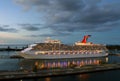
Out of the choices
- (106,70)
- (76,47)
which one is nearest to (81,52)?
(76,47)

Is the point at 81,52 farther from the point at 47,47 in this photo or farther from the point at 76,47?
the point at 47,47

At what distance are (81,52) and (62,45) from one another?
8088mm

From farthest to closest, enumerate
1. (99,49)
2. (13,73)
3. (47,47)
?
1. (99,49)
2. (47,47)
3. (13,73)

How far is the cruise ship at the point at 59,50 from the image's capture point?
76500 mm

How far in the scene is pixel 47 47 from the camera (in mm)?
80688

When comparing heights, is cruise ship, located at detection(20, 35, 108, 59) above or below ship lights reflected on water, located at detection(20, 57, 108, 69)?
above

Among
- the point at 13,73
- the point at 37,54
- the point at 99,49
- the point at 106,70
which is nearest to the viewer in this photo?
the point at 13,73

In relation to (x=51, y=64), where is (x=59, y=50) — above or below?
above

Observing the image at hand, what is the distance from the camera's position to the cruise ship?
76.5 metres

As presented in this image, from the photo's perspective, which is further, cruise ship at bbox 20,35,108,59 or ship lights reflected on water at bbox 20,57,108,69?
cruise ship at bbox 20,35,108,59

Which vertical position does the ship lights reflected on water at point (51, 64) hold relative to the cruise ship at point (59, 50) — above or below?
below

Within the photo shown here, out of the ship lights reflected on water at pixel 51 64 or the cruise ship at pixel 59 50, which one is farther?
the cruise ship at pixel 59 50

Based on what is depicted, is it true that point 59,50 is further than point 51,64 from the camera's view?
Yes

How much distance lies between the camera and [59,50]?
269 ft
